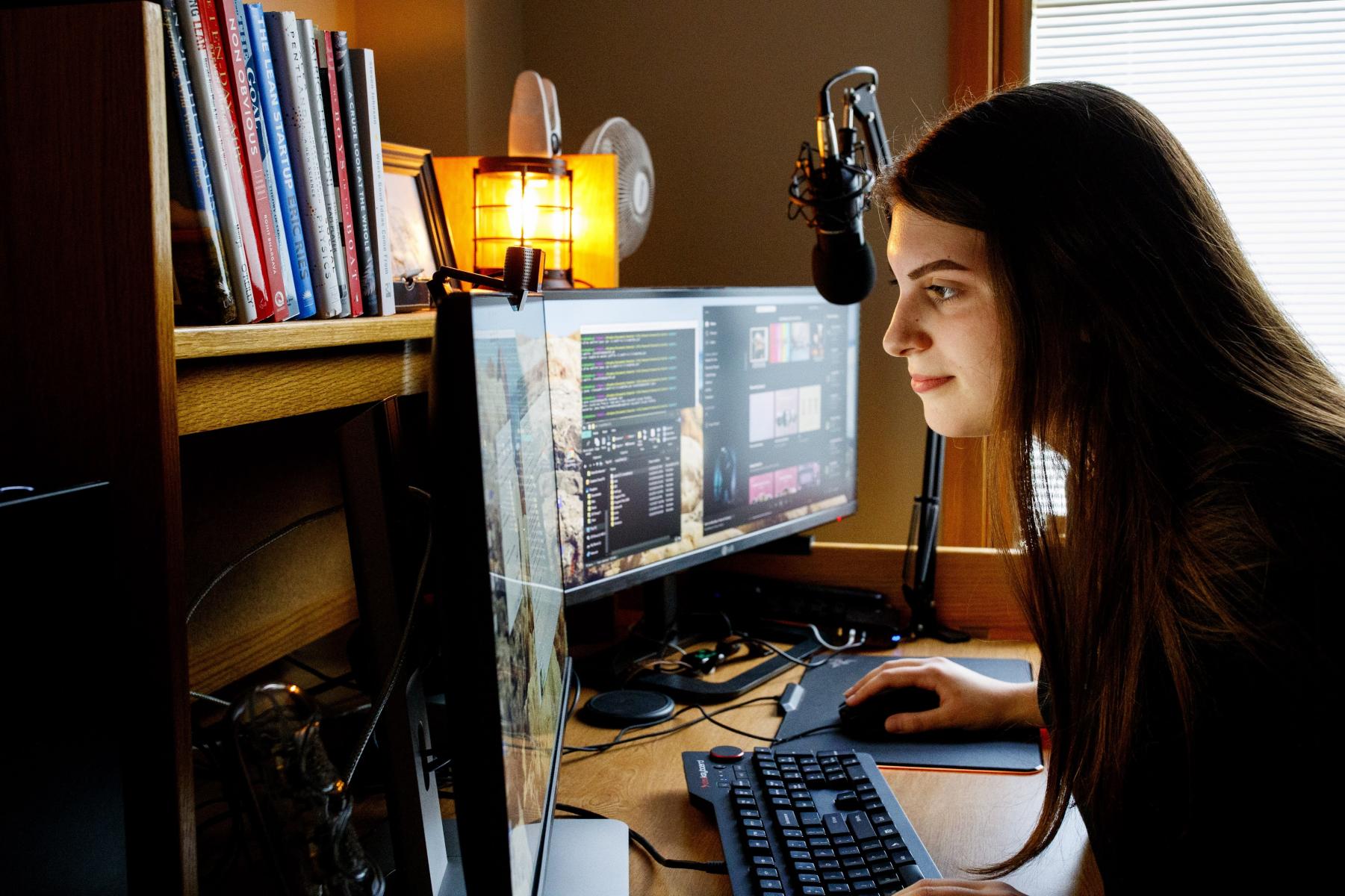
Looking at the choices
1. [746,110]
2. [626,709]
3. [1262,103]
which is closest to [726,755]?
[626,709]

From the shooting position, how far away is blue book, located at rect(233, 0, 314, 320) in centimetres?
91

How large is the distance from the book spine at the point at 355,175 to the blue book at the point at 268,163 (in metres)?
0.11

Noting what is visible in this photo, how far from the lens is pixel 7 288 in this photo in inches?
26.1

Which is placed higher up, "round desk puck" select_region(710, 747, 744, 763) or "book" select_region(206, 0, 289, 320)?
"book" select_region(206, 0, 289, 320)

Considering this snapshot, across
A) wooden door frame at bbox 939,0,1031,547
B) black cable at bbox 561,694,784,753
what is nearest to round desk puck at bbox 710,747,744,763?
black cable at bbox 561,694,784,753

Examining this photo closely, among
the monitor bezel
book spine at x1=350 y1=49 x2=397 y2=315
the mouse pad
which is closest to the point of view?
the monitor bezel

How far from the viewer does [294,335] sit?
0.86 m

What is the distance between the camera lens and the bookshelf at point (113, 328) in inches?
25.5

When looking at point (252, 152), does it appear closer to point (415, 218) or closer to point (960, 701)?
point (415, 218)

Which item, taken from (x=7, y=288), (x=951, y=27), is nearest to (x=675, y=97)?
(x=951, y=27)

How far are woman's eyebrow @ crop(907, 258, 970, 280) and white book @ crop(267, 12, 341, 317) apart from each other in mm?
566

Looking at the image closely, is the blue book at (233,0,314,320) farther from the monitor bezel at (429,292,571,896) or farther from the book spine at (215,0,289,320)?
the monitor bezel at (429,292,571,896)

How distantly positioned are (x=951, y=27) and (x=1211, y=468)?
4.79ft

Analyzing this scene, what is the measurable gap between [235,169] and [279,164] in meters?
0.07
